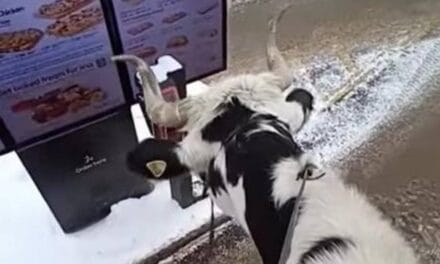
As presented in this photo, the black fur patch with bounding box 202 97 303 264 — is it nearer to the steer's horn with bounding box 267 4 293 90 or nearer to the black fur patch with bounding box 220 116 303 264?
the black fur patch with bounding box 220 116 303 264

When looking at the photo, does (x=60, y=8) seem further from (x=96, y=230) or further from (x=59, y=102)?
(x=96, y=230)

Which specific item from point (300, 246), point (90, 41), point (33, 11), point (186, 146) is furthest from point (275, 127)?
point (33, 11)

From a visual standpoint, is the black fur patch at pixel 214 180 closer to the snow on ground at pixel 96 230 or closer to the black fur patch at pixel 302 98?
the black fur patch at pixel 302 98

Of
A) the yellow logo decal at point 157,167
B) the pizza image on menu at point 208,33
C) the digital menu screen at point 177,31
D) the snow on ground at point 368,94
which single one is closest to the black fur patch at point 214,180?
the yellow logo decal at point 157,167

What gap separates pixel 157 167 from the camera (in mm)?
1870

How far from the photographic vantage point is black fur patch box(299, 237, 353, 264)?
141 cm

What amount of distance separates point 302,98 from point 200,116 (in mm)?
380

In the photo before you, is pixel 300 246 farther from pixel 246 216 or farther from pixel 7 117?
pixel 7 117

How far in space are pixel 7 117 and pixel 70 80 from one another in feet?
0.81

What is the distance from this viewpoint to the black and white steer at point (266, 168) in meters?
1.45

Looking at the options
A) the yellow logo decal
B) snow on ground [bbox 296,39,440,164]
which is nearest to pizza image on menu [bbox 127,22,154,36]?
the yellow logo decal

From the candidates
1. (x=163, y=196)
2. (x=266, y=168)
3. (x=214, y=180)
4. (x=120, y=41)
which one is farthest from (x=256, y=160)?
(x=163, y=196)

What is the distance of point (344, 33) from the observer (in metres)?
3.88

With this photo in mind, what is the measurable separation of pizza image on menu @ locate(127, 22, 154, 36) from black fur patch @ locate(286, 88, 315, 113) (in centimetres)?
57
